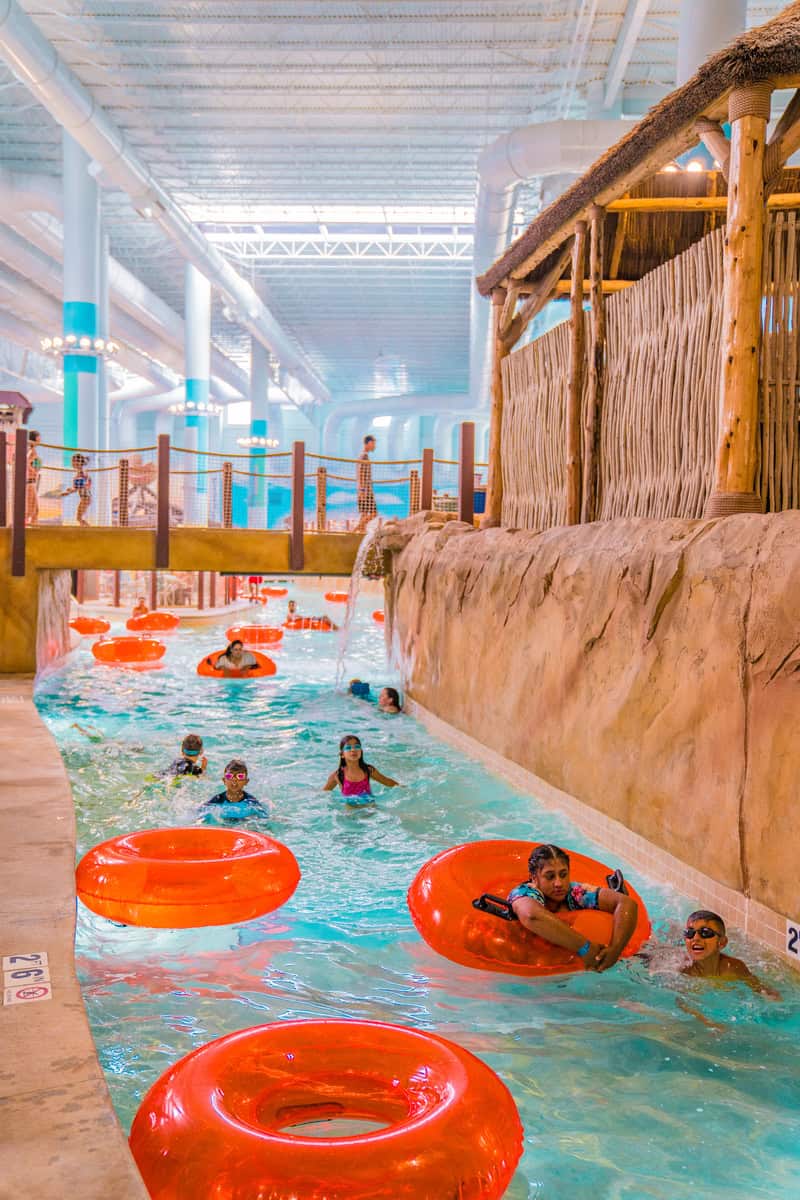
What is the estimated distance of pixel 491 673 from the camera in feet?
31.4

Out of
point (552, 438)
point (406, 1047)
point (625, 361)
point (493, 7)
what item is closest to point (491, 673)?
point (552, 438)

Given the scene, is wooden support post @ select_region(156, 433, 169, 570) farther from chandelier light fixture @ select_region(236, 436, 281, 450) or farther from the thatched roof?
chandelier light fixture @ select_region(236, 436, 281, 450)

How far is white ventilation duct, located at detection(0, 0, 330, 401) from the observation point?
13.1m

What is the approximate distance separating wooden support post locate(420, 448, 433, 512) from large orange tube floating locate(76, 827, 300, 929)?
8.94 meters

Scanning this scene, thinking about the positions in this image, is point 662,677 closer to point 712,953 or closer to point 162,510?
point 712,953

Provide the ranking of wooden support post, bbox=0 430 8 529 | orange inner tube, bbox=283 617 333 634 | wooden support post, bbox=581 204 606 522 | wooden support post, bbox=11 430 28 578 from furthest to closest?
orange inner tube, bbox=283 617 333 634 < wooden support post, bbox=0 430 8 529 < wooden support post, bbox=11 430 28 578 < wooden support post, bbox=581 204 606 522

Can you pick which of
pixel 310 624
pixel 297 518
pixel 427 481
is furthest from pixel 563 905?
pixel 310 624

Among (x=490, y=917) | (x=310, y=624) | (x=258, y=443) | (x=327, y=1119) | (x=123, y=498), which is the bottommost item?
(x=327, y=1119)

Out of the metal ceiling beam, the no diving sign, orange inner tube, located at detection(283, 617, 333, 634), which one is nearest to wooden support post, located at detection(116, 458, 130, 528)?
the metal ceiling beam

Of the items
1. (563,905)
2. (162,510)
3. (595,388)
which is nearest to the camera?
(563,905)

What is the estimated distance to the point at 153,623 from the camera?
67.4 ft

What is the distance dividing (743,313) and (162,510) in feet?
29.1

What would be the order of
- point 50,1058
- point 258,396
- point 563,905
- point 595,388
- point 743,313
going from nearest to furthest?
1. point 50,1058
2. point 563,905
3. point 743,313
4. point 595,388
5. point 258,396

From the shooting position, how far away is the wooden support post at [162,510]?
1337 cm
